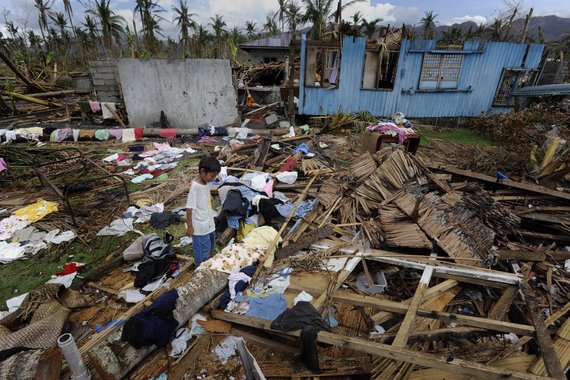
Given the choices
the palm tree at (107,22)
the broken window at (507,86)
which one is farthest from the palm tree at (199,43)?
the broken window at (507,86)

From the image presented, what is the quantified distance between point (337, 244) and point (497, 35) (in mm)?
20764

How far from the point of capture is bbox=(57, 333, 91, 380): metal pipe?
6.93ft

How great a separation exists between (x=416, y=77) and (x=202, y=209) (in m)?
11.8

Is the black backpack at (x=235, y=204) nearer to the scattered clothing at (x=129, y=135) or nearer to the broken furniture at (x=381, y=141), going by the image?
the broken furniture at (x=381, y=141)

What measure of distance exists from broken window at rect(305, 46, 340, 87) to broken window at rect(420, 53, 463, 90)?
3.63 metres

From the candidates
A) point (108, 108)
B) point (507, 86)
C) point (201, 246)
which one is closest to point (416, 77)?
point (507, 86)

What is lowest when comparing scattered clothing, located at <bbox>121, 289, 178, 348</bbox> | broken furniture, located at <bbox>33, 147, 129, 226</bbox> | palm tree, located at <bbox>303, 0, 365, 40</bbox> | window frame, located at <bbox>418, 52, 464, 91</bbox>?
broken furniture, located at <bbox>33, 147, 129, 226</bbox>

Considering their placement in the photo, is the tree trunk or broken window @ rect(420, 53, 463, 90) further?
broken window @ rect(420, 53, 463, 90)

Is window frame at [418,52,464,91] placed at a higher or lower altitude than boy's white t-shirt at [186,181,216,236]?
higher

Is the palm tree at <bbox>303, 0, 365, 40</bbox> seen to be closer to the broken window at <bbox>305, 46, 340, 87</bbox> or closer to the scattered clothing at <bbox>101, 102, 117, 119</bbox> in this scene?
the broken window at <bbox>305, 46, 340, 87</bbox>

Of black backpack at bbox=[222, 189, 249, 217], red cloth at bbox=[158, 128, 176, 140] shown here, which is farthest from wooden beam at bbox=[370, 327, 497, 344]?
red cloth at bbox=[158, 128, 176, 140]

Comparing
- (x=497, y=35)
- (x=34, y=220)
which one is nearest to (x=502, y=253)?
(x=34, y=220)

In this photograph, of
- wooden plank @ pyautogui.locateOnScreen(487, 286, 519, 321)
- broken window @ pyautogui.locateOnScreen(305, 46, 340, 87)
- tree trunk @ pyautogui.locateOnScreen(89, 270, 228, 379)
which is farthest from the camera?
broken window @ pyautogui.locateOnScreen(305, 46, 340, 87)

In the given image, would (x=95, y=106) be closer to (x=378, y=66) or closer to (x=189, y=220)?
(x=189, y=220)
